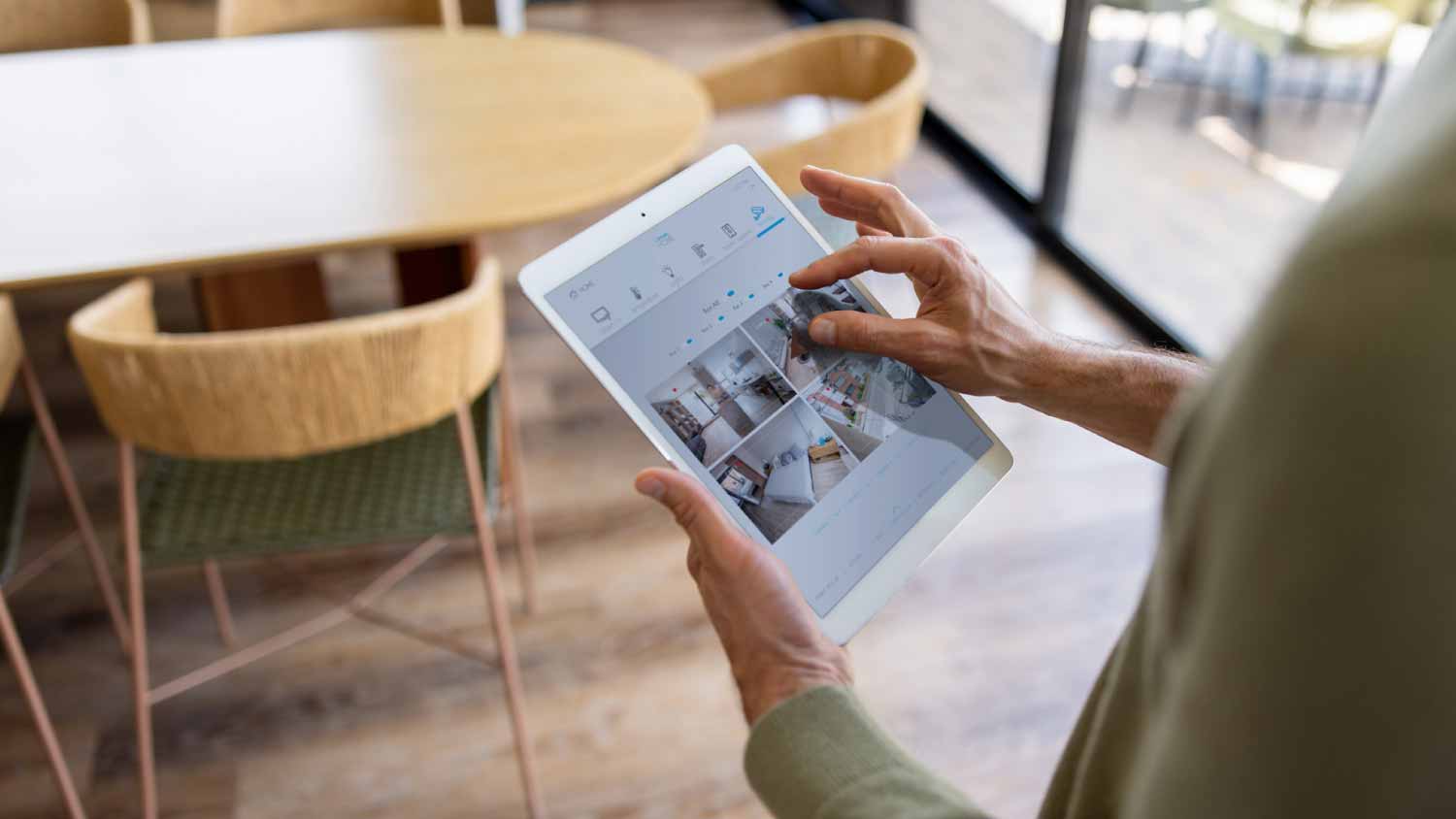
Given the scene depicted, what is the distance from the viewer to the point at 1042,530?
227 cm

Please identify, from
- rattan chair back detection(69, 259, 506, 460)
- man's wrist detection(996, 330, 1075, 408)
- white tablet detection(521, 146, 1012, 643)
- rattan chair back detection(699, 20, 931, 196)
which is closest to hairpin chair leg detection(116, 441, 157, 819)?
rattan chair back detection(69, 259, 506, 460)

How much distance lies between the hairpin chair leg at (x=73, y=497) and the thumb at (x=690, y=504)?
50.0 inches

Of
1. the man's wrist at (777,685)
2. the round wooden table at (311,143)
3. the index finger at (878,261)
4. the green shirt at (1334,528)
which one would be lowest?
the round wooden table at (311,143)

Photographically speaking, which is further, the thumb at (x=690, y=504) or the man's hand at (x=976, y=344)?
the man's hand at (x=976, y=344)

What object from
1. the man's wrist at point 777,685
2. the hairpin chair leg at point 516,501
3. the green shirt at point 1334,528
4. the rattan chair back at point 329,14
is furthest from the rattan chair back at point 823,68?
the green shirt at point 1334,528

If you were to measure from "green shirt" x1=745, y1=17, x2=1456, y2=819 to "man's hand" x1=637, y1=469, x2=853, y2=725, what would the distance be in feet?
1.15

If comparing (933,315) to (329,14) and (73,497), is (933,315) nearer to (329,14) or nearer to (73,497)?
(73,497)

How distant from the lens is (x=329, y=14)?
2771 millimetres

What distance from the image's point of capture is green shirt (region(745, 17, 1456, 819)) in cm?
31

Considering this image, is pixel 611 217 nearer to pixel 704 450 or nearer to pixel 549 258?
pixel 549 258

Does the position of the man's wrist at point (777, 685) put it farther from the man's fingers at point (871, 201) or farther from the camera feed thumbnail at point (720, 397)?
the man's fingers at point (871, 201)

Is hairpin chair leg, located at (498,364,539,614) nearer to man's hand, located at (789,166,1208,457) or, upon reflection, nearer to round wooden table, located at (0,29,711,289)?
round wooden table, located at (0,29,711,289)

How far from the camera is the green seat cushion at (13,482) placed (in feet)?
5.02

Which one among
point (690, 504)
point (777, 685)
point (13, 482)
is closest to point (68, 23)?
point (13, 482)
